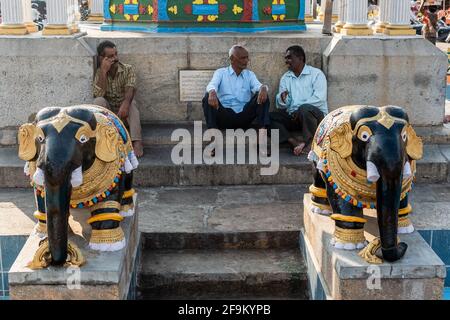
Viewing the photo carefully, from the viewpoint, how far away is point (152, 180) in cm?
696

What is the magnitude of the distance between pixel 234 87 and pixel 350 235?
10.6 ft

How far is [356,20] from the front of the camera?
7.76 m

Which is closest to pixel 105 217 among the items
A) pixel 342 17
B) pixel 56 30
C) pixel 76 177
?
pixel 76 177

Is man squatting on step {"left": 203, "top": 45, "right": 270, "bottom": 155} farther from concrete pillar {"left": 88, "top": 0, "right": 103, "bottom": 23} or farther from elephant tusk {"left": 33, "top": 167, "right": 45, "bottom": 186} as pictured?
concrete pillar {"left": 88, "top": 0, "right": 103, "bottom": 23}

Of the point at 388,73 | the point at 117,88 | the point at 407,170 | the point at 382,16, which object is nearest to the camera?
the point at 407,170

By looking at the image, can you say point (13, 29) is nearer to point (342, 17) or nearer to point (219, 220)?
point (219, 220)

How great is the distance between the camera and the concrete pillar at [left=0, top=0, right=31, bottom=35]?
7734 millimetres

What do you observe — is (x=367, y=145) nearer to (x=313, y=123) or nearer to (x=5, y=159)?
(x=313, y=123)

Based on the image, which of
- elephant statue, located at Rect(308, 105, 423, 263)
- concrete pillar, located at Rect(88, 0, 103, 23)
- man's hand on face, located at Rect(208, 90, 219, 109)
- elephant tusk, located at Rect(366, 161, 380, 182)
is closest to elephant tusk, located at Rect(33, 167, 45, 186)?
elephant statue, located at Rect(308, 105, 423, 263)

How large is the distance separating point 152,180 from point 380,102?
2664 mm

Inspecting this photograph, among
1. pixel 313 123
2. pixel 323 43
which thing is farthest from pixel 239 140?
pixel 323 43

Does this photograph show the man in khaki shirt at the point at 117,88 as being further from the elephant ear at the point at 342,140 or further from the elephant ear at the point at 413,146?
the elephant ear at the point at 413,146

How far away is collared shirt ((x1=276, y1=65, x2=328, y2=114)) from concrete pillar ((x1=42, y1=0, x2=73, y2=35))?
97.6 inches

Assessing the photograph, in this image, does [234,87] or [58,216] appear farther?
[234,87]
